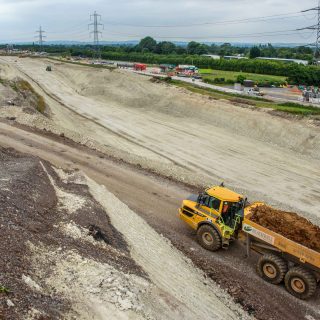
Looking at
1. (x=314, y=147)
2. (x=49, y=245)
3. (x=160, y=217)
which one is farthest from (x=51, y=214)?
(x=314, y=147)

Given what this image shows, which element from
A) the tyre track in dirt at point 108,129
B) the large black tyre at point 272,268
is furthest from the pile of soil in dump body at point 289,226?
the tyre track in dirt at point 108,129

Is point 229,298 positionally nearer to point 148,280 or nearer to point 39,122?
point 148,280

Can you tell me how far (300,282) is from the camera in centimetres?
1234

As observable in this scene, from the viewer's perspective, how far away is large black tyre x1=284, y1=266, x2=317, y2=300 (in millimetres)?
12133

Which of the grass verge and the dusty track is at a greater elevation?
the grass verge

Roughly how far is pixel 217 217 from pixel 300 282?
146 inches

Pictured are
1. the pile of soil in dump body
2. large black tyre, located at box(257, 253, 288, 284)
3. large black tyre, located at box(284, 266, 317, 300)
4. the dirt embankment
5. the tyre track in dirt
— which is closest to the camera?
the dirt embankment

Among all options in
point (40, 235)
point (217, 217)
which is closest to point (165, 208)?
point (217, 217)

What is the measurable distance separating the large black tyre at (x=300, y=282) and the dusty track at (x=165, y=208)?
0.27 m

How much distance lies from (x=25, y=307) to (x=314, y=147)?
27.9 metres

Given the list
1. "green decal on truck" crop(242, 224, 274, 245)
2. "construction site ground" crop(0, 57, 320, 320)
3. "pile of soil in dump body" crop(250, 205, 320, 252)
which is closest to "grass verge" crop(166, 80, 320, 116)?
"construction site ground" crop(0, 57, 320, 320)

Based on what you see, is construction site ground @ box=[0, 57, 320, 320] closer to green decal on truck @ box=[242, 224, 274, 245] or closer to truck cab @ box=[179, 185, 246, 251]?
truck cab @ box=[179, 185, 246, 251]

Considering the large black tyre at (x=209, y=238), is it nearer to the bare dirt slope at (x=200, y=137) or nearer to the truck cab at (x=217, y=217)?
the truck cab at (x=217, y=217)

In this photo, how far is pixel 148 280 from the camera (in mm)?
11961
